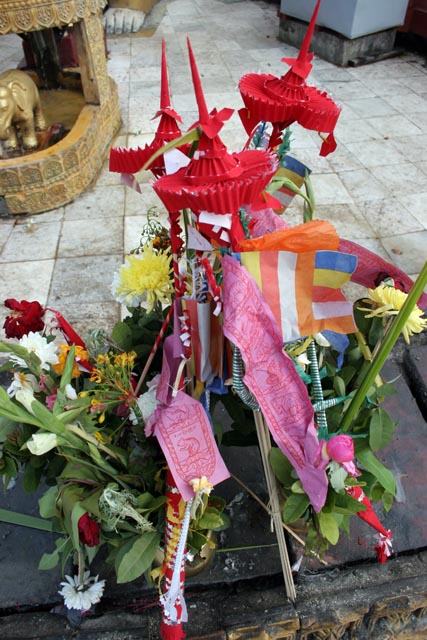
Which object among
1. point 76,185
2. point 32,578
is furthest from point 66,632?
point 76,185

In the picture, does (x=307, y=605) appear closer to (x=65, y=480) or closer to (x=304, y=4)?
(x=65, y=480)

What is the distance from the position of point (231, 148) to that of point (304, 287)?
340 centimetres

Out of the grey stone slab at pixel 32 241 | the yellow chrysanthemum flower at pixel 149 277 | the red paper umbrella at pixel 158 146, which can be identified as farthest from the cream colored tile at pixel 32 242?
the red paper umbrella at pixel 158 146

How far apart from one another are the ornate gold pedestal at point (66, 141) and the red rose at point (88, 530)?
2686mm

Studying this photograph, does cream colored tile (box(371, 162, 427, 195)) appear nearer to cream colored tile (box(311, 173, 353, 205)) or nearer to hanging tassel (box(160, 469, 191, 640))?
cream colored tile (box(311, 173, 353, 205))

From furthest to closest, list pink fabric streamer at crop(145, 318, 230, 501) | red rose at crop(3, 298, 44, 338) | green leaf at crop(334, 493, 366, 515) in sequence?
red rose at crop(3, 298, 44, 338) → green leaf at crop(334, 493, 366, 515) → pink fabric streamer at crop(145, 318, 230, 501)

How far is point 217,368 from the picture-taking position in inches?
43.0

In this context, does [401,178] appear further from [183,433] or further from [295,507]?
Result: [183,433]

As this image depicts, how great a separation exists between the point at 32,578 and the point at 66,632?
0.24 meters

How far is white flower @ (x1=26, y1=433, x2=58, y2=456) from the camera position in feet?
3.21

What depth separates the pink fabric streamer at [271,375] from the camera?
869 mm

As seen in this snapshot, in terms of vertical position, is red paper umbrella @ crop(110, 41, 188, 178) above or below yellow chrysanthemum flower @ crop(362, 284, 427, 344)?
above

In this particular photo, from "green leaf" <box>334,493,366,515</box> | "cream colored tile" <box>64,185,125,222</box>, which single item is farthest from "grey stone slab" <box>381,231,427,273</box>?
"green leaf" <box>334,493,366,515</box>

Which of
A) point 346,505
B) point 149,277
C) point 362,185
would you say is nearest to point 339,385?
point 346,505
